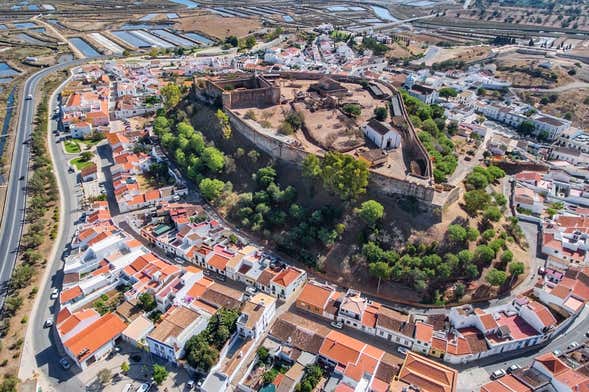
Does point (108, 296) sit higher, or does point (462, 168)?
point (462, 168)

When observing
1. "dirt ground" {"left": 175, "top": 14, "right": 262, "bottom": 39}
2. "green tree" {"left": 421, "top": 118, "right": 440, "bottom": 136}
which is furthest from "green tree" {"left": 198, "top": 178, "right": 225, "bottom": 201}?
"dirt ground" {"left": 175, "top": 14, "right": 262, "bottom": 39}

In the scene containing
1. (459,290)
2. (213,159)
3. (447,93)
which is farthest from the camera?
(447,93)

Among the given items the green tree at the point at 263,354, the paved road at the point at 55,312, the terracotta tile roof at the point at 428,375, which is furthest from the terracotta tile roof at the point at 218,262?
the terracotta tile roof at the point at 428,375

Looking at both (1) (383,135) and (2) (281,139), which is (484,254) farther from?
(2) (281,139)

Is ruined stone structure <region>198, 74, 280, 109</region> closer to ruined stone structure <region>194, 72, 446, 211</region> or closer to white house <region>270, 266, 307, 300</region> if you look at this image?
ruined stone structure <region>194, 72, 446, 211</region>

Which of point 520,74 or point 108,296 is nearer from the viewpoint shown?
point 108,296

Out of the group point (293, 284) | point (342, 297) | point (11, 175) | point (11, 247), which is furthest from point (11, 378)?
point (11, 175)

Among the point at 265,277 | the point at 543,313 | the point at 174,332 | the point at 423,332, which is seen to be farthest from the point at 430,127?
the point at 174,332

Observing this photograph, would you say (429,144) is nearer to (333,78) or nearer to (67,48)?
(333,78)
